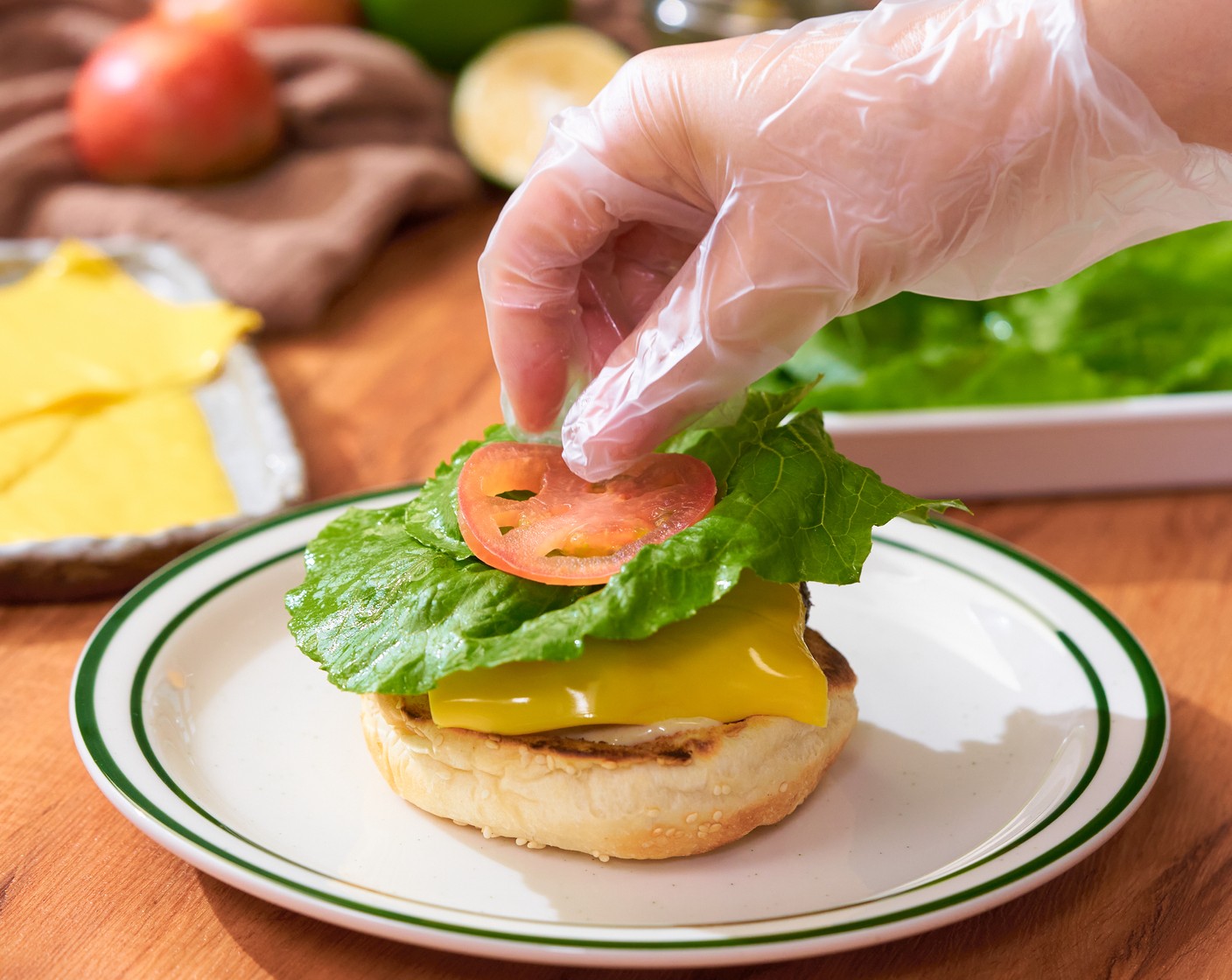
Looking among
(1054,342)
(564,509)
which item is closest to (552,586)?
(564,509)

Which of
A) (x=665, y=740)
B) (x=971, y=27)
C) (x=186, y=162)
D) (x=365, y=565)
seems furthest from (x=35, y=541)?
(x=186, y=162)

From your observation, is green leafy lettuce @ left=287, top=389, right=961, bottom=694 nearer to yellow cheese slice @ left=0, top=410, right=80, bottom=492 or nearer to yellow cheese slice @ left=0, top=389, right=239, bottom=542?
yellow cheese slice @ left=0, top=389, right=239, bottom=542

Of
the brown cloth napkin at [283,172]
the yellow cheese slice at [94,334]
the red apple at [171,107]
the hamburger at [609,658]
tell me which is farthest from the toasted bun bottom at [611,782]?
the red apple at [171,107]

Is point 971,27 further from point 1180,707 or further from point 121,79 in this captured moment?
point 121,79

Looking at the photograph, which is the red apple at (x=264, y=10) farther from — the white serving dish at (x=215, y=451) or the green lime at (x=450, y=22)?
the white serving dish at (x=215, y=451)

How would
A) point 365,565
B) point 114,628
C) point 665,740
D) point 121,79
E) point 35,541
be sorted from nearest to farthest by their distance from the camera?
point 665,740
point 365,565
point 114,628
point 35,541
point 121,79
